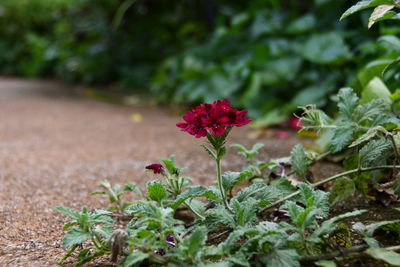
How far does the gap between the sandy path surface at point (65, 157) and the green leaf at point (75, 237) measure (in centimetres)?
12

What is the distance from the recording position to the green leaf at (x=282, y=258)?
864 millimetres

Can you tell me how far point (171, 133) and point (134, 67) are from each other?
257 cm

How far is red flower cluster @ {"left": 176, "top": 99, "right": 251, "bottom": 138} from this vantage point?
956 millimetres

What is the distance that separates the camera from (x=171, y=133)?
8.93 ft

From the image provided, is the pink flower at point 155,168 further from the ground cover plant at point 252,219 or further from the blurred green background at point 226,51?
the blurred green background at point 226,51

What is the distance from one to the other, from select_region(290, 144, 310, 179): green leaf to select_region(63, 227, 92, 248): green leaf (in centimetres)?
59

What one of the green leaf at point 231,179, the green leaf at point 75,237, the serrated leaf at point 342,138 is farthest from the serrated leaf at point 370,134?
the green leaf at point 75,237

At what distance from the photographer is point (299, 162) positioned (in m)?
1.27

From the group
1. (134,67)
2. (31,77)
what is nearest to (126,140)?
(134,67)

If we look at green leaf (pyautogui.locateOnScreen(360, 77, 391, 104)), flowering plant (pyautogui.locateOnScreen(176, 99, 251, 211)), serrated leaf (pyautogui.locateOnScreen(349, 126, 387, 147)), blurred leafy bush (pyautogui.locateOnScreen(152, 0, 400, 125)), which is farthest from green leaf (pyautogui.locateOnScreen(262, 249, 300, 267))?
blurred leafy bush (pyautogui.locateOnScreen(152, 0, 400, 125))

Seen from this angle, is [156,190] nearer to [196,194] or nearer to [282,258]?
[196,194]

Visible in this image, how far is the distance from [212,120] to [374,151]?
0.45 m

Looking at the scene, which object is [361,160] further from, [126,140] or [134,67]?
[134,67]

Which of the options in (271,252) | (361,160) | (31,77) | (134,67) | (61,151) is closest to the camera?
(271,252)
